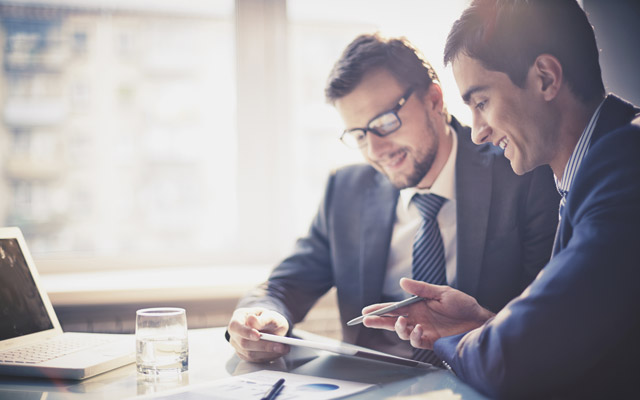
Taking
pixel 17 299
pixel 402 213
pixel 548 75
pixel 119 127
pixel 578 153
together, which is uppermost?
pixel 119 127

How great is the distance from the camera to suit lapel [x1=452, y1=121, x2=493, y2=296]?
138cm

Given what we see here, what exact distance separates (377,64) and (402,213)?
457 millimetres

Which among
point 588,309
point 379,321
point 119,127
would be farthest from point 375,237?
point 119,127

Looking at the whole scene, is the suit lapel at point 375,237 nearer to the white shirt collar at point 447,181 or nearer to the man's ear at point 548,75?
the white shirt collar at point 447,181

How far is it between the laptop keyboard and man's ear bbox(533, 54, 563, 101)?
1.04 m

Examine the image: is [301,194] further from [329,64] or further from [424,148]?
[424,148]

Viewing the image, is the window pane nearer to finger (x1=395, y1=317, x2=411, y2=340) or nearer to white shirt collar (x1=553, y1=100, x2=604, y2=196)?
finger (x1=395, y1=317, x2=411, y2=340)

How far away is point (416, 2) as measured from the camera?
2.26 meters

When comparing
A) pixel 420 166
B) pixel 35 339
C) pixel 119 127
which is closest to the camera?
pixel 35 339

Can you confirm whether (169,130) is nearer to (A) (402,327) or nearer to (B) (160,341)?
(B) (160,341)

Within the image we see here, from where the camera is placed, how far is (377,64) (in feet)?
5.32

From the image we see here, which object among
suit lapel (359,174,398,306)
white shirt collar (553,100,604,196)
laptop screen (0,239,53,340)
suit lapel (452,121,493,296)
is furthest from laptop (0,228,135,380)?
white shirt collar (553,100,604,196)

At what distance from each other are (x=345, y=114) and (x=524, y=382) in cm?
106

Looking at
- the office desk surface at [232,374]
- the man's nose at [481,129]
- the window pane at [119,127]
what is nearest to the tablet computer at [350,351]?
the office desk surface at [232,374]
